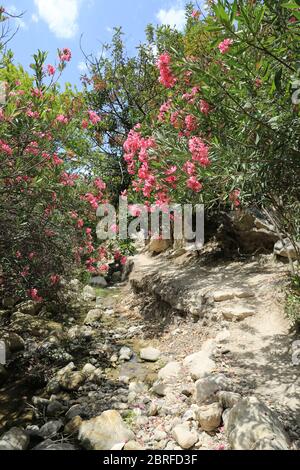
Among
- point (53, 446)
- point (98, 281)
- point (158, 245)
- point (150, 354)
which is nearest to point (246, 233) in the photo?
point (158, 245)

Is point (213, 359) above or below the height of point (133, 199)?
below

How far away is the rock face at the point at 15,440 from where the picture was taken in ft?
11.5

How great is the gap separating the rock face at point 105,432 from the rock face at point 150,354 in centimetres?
192

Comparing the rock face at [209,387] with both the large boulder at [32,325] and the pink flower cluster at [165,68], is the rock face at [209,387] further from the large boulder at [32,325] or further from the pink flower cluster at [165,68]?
the large boulder at [32,325]

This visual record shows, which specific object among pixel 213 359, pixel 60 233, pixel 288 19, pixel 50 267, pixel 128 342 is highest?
pixel 288 19

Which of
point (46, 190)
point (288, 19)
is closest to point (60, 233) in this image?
point (46, 190)

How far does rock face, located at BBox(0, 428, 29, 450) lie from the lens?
351 centimetres

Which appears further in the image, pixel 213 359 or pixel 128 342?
pixel 128 342

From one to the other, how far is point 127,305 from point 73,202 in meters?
3.65

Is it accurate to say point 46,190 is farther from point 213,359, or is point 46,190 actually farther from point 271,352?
point 271,352

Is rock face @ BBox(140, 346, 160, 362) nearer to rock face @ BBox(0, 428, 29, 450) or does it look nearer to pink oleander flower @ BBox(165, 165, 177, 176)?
rock face @ BBox(0, 428, 29, 450)

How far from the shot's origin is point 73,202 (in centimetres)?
628

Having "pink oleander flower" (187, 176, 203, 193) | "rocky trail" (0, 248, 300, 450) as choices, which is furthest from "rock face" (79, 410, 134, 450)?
"pink oleander flower" (187, 176, 203, 193)

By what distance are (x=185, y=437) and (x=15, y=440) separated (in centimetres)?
182
